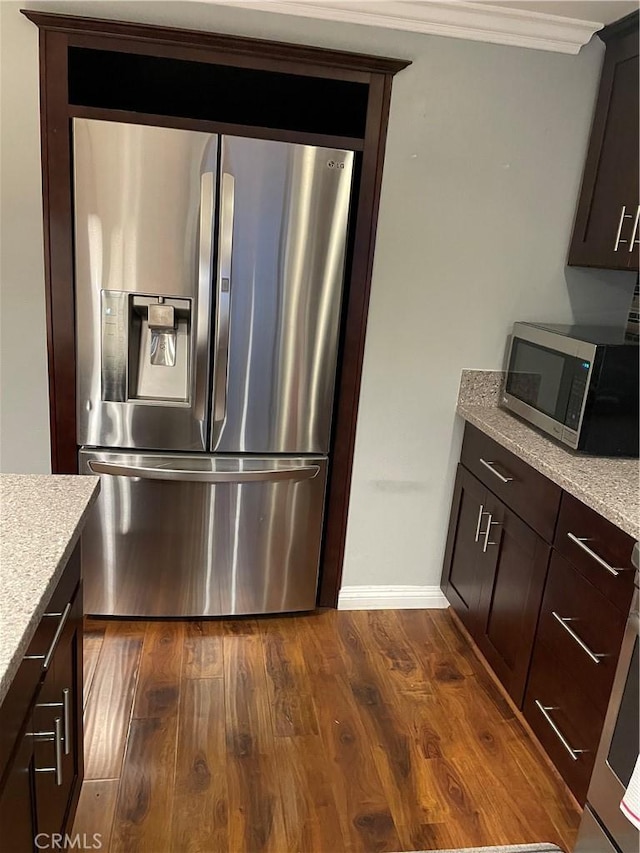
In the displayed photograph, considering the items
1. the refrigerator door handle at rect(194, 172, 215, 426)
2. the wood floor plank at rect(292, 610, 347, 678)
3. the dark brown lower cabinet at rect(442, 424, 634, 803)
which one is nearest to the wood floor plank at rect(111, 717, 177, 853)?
the wood floor plank at rect(292, 610, 347, 678)

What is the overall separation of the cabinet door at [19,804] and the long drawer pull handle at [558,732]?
53.7 inches

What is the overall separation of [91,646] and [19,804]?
4.68ft

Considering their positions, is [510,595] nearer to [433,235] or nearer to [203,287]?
[433,235]

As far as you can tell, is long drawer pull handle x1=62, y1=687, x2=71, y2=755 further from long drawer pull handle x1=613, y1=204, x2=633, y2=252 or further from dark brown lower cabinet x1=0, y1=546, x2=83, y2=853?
long drawer pull handle x1=613, y1=204, x2=633, y2=252

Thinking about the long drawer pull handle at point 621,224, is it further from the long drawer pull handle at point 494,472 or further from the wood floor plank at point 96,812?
the wood floor plank at point 96,812

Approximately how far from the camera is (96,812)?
5.62 ft

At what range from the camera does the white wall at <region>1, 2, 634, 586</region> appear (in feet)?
7.22

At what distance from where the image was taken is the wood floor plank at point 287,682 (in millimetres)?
2102

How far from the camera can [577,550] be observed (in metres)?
1.78

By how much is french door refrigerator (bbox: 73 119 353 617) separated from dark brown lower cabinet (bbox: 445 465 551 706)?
583 millimetres

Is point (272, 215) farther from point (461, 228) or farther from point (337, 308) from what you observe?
point (461, 228)

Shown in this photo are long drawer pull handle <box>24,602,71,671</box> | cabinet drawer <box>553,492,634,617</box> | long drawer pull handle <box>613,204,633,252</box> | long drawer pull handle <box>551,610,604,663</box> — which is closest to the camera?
long drawer pull handle <box>24,602,71,671</box>

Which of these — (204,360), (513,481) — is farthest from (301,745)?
(204,360)

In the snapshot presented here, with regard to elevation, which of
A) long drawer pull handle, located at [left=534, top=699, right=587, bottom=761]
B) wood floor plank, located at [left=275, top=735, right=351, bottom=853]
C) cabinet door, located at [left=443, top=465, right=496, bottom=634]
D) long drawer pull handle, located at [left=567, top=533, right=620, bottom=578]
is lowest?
wood floor plank, located at [left=275, top=735, right=351, bottom=853]
